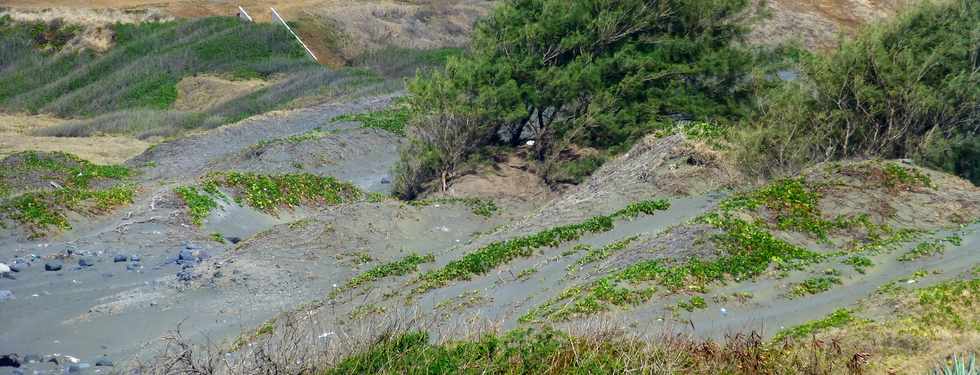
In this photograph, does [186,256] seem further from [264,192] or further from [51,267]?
[264,192]

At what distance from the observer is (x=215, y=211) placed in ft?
65.2

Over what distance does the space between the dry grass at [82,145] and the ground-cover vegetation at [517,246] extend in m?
17.1

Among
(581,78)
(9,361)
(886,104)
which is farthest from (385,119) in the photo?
(9,361)

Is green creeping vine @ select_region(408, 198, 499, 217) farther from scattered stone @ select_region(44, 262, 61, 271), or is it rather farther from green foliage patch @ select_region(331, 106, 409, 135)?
green foliage patch @ select_region(331, 106, 409, 135)

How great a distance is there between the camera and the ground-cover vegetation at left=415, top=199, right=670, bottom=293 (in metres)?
14.7

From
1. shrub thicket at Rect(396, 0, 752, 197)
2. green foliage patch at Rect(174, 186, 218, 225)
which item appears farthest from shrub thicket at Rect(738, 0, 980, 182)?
green foliage patch at Rect(174, 186, 218, 225)

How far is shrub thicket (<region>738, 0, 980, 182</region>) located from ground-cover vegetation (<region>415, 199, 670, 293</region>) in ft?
10.5

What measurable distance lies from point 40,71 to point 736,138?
3704cm

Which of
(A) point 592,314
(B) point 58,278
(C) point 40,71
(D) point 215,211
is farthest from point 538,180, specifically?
(C) point 40,71

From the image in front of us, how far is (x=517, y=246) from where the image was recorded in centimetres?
1554

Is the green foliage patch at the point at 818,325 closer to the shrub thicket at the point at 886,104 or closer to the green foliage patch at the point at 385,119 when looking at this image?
the shrub thicket at the point at 886,104

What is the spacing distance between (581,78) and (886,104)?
653 cm

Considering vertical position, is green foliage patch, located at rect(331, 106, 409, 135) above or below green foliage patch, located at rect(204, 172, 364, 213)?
below

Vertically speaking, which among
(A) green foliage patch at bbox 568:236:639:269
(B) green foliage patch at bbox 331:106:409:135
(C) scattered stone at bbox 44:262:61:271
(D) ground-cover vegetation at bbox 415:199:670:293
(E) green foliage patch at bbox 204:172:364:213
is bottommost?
(B) green foliage patch at bbox 331:106:409:135
